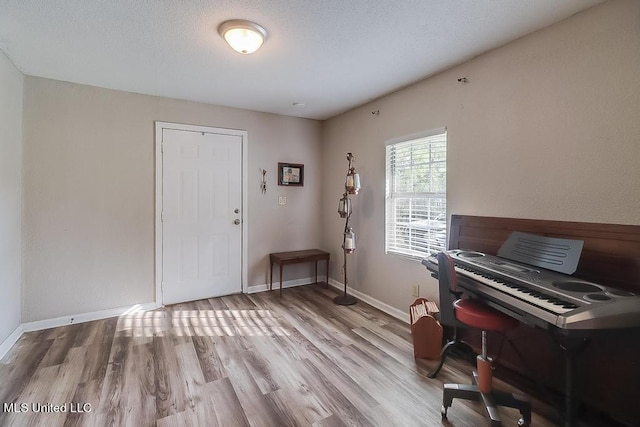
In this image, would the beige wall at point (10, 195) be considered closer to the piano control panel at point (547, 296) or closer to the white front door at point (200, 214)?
the white front door at point (200, 214)

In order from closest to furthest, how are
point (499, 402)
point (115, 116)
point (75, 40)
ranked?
point (499, 402) → point (75, 40) → point (115, 116)

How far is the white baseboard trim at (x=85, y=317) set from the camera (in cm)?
281

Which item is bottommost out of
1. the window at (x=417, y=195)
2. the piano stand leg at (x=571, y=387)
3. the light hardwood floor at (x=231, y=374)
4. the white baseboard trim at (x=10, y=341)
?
the light hardwood floor at (x=231, y=374)

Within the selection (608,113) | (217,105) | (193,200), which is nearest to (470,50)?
(608,113)

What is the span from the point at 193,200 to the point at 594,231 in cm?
364

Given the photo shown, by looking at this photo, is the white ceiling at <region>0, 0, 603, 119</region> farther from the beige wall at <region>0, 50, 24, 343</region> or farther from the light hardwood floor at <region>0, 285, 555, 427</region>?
the light hardwood floor at <region>0, 285, 555, 427</region>

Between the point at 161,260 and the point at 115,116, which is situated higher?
the point at 115,116

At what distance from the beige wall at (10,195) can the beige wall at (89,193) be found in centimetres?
10

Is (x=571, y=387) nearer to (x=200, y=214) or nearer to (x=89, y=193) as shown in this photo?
(x=200, y=214)

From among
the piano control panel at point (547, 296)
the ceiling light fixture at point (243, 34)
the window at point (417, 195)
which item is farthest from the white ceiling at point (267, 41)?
the piano control panel at point (547, 296)

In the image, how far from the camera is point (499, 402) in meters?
1.64

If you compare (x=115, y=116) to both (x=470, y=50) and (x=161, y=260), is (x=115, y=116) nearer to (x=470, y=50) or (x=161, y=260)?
(x=161, y=260)

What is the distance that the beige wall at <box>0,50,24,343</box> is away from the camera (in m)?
2.36

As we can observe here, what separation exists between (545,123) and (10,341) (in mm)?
4496
